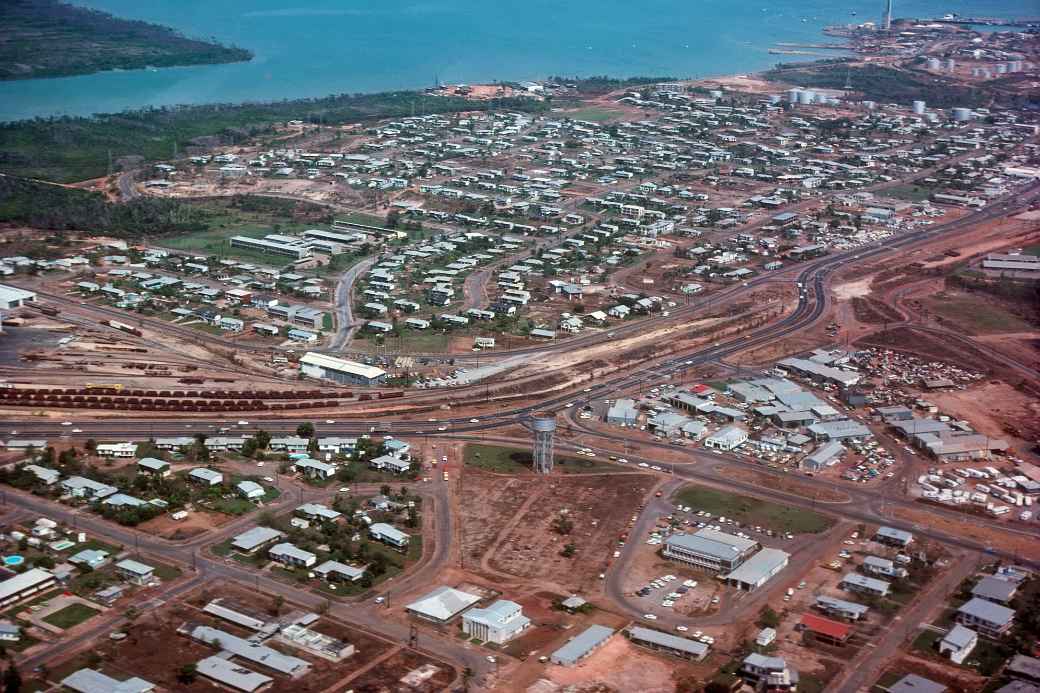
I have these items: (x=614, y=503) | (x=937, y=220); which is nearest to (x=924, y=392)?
(x=614, y=503)

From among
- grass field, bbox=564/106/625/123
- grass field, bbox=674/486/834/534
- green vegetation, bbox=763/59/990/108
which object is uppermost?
green vegetation, bbox=763/59/990/108

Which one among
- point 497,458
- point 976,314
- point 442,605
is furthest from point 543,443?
point 976,314

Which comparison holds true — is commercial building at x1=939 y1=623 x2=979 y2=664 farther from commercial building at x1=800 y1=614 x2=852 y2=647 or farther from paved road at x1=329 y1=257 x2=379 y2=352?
paved road at x1=329 y1=257 x2=379 y2=352

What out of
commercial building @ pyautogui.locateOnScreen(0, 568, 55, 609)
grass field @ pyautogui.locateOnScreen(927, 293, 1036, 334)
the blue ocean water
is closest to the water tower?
commercial building @ pyautogui.locateOnScreen(0, 568, 55, 609)

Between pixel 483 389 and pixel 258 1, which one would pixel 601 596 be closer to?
pixel 483 389

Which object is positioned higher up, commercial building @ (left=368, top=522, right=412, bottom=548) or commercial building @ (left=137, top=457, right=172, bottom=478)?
commercial building @ (left=137, top=457, right=172, bottom=478)

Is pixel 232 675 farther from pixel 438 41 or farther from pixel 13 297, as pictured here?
pixel 438 41

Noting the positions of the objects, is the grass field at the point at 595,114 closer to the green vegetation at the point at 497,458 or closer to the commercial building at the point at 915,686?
the green vegetation at the point at 497,458
